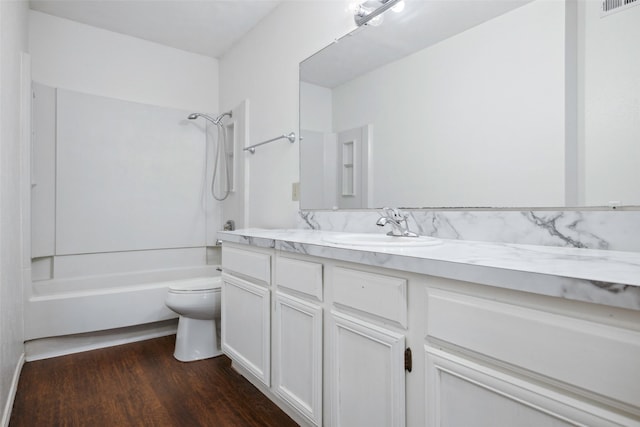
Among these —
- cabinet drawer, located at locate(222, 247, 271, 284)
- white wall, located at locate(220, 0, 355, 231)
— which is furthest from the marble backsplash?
white wall, located at locate(220, 0, 355, 231)

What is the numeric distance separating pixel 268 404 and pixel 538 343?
1.39m

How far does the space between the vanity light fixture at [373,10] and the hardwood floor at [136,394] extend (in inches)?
73.8

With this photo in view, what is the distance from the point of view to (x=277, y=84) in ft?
7.91

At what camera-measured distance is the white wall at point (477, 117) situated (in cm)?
112

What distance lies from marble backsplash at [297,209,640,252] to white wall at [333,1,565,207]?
5cm

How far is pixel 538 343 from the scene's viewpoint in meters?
0.67

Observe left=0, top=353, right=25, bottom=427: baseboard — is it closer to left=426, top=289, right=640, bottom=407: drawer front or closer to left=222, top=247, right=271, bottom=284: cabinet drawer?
left=222, top=247, right=271, bottom=284: cabinet drawer

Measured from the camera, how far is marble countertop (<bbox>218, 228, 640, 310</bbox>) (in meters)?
0.59

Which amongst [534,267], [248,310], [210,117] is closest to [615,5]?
[534,267]

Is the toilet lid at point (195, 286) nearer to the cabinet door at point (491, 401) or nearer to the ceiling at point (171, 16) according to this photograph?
the cabinet door at point (491, 401)

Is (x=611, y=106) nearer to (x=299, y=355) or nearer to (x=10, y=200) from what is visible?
(x=299, y=355)

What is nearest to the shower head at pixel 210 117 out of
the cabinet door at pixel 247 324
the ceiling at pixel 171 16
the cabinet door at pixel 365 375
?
the ceiling at pixel 171 16

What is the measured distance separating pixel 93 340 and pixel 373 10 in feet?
8.83

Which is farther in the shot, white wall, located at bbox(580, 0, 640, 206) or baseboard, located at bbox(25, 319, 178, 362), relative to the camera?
baseboard, located at bbox(25, 319, 178, 362)
